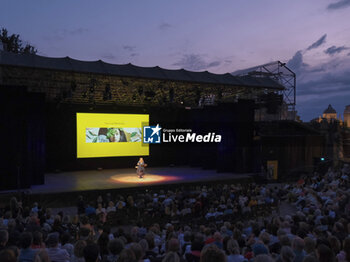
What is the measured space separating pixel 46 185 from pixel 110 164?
6.93 meters

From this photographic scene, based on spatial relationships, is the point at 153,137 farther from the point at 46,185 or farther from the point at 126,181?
the point at 46,185

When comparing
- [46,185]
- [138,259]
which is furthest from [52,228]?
[46,185]

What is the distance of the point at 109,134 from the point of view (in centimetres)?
2005

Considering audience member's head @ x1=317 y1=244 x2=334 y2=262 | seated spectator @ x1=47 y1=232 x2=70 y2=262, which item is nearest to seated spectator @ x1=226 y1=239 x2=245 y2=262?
audience member's head @ x1=317 y1=244 x2=334 y2=262

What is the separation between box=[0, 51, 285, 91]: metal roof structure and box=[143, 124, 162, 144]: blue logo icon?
6.15 metres

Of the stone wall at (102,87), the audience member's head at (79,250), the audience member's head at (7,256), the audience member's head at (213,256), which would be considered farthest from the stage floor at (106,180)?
the audience member's head at (213,256)

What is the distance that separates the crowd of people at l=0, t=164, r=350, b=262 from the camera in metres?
3.62

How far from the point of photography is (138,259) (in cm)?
336

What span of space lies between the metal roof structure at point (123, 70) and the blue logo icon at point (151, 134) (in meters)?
6.15

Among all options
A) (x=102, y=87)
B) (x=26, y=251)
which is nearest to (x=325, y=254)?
(x=26, y=251)

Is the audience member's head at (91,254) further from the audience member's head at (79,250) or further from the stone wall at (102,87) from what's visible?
the stone wall at (102,87)

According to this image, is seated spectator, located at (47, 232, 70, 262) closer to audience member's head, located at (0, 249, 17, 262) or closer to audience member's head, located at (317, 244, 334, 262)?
audience member's head, located at (0, 249, 17, 262)

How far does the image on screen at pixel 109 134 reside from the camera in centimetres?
1944

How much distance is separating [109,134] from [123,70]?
6278 mm
